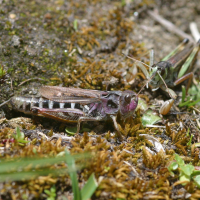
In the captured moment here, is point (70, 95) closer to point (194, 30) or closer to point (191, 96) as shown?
point (191, 96)

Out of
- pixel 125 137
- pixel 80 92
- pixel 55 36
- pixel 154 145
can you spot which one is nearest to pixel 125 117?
pixel 125 137

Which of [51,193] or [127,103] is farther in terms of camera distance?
[127,103]

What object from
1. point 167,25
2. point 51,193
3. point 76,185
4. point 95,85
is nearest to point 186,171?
point 76,185

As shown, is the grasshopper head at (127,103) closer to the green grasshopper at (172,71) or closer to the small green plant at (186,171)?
the green grasshopper at (172,71)

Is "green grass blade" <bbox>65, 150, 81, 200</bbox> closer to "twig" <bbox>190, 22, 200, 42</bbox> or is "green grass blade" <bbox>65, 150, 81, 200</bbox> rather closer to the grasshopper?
the grasshopper

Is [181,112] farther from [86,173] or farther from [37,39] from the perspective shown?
[37,39]

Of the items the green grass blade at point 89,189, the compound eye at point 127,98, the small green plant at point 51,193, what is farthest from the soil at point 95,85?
the compound eye at point 127,98
